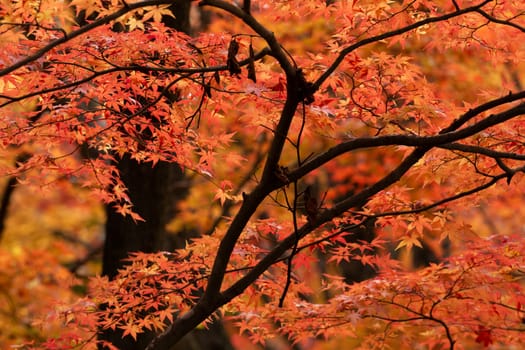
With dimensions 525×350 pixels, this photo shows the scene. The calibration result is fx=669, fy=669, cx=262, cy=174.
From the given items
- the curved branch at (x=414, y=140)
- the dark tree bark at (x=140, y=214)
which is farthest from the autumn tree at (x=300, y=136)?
the dark tree bark at (x=140, y=214)

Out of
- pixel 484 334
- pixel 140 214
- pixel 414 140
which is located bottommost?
pixel 484 334

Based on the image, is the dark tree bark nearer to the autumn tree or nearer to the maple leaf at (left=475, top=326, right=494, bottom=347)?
the autumn tree

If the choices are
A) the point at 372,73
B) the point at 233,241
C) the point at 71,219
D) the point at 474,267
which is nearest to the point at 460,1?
the point at 372,73

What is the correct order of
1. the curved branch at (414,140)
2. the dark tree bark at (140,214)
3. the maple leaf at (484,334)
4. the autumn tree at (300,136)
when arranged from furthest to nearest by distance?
the dark tree bark at (140,214) → the maple leaf at (484,334) → the autumn tree at (300,136) → the curved branch at (414,140)

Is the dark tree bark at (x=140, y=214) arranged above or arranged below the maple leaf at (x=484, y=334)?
above

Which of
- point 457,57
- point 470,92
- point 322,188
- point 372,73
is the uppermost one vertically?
point 457,57

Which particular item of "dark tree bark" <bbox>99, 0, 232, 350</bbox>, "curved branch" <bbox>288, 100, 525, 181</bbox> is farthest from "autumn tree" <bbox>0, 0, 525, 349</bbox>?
"dark tree bark" <bbox>99, 0, 232, 350</bbox>

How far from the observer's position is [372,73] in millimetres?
4512

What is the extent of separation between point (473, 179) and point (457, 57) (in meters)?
8.99

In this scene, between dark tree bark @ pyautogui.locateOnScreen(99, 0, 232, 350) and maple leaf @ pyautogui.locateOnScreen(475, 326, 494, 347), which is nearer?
maple leaf @ pyautogui.locateOnScreen(475, 326, 494, 347)

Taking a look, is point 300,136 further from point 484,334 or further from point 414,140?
point 484,334

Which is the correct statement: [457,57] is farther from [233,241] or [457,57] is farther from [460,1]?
[233,241]

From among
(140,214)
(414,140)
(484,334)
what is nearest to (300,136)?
(414,140)

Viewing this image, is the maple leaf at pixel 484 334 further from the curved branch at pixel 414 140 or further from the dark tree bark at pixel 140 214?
the dark tree bark at pixel 140 214
